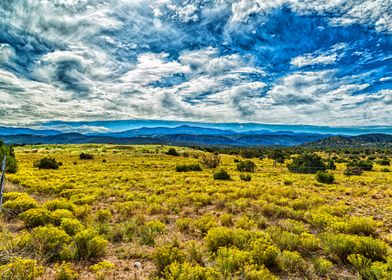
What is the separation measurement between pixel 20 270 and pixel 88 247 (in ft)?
5.65

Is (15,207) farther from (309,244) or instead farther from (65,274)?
(309,244)

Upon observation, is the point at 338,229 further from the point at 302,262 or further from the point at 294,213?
the point at 302,262

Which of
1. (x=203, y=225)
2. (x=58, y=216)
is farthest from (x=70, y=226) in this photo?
(x=203, y=225)

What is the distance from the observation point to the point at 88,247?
6.52m

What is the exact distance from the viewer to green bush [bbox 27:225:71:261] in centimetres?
627

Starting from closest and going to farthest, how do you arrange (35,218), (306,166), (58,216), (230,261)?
(230,261) → (35,218) → (58,216) → (306,166)

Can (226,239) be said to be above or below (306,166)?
above

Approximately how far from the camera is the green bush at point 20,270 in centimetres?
482

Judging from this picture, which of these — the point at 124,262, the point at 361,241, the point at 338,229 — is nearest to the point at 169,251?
the point at 124,262

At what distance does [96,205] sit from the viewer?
39.5 ft

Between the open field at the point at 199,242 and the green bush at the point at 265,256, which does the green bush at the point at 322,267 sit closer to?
the open field at the point at 199,242

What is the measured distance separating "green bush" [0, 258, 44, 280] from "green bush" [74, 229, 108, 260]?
114 cm

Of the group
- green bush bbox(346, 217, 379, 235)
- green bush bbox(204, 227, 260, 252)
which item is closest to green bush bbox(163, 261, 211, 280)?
green bush bbox(204, 227, 260, 252)

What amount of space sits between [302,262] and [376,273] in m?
1.53
